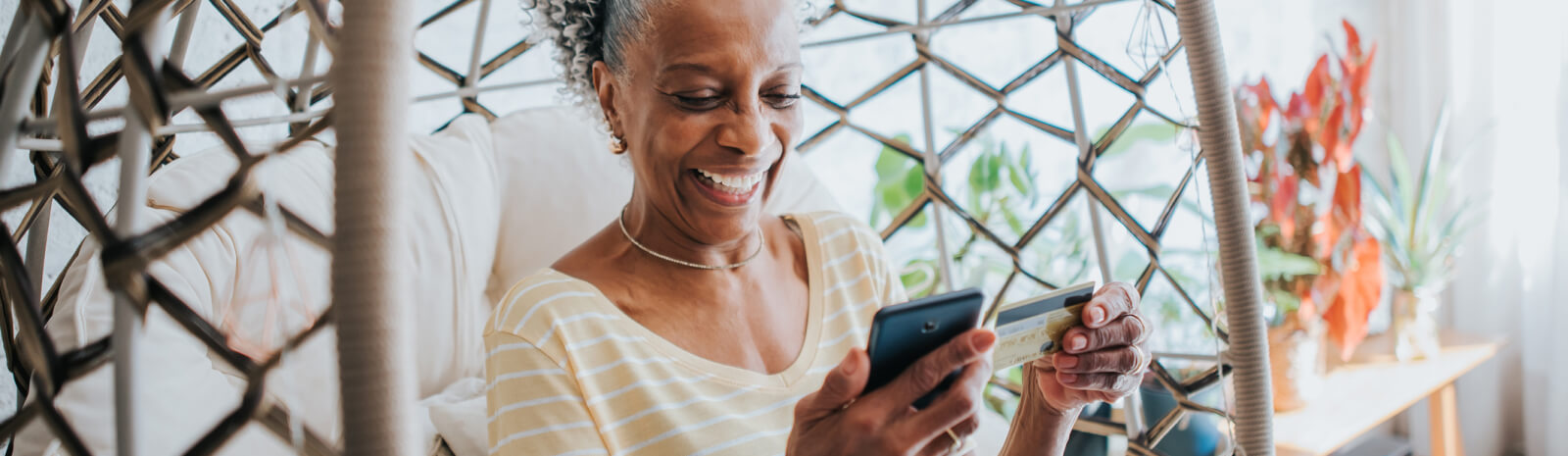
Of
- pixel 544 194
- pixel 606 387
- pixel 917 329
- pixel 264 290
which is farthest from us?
pixel 544 194

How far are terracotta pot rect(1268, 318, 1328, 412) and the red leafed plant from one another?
3 cm

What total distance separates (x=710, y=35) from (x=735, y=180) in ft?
0.46

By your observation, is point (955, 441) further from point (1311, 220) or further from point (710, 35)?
point (1311, 220)

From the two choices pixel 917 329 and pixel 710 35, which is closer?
pixel 917 329

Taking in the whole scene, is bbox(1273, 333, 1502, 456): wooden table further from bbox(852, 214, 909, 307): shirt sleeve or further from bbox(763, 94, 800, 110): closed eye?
bbox(763, 94, 800, 110): closed eye

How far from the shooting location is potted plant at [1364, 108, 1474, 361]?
188cm

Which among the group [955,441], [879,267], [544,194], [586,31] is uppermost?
[586,31]

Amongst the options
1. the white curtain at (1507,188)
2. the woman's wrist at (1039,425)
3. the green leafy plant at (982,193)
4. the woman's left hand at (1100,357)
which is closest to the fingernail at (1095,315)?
the woman's left hand at (1100,357)

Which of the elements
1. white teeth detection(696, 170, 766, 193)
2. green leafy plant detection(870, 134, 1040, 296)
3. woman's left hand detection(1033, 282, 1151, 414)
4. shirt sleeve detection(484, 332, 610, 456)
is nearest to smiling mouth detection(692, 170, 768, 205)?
white teeth detection(696, 170, 766, 193)

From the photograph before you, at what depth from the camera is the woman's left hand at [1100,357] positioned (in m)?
0.73

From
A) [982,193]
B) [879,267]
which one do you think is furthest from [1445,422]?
[879,267]

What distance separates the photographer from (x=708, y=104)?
31.1 inches

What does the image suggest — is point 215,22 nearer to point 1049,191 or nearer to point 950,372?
point 950,372

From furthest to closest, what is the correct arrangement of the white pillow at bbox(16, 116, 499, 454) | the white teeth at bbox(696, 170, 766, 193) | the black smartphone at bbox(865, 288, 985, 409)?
the white teeth at bbox(696, 170, 766, 193), the black smartphone at bbox(865, 288, 985, 409), the white pillow at bbox(16, 116, 499, 454)
